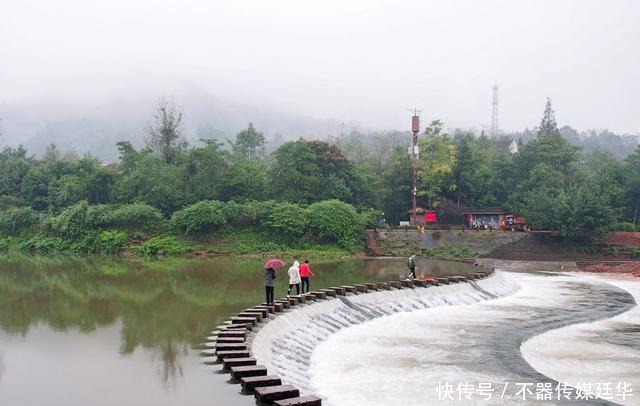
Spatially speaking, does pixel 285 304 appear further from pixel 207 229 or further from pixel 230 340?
pixel 207 229

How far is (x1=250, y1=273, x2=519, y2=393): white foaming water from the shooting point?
14279 millimetres

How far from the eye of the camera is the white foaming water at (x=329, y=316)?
14.3 m

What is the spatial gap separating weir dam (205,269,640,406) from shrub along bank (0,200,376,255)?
934 inches

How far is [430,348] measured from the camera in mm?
Result: 16328

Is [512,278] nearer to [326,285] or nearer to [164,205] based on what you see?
[326,285]

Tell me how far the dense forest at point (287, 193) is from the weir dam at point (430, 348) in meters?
24.1

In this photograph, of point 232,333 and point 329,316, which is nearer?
point 232,333

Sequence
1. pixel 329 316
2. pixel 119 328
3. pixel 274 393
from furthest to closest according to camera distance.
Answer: pixel 329 316 → pixel 119 328 → pixel 274 393

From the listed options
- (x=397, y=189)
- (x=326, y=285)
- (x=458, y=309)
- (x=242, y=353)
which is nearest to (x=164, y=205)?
(x=397, y=189)

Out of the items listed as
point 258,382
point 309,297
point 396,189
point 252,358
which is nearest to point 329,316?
point 309,297

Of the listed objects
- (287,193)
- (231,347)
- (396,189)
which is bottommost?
(231,347)

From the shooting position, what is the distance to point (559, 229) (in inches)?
1887

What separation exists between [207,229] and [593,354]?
126 ft

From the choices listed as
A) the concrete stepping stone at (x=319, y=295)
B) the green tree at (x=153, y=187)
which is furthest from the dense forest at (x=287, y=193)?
the concrete stepping stone at (x=319, y=295)
